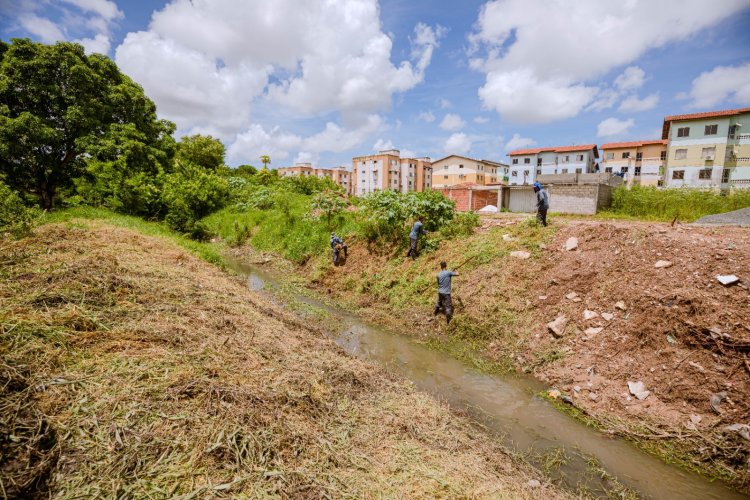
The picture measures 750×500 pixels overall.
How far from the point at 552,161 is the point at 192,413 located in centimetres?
5749

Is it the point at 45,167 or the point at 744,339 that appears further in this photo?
the point at 45,167

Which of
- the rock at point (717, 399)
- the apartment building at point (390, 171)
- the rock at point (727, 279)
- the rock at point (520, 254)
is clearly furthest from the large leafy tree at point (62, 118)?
the apartment building at point (390, 171)

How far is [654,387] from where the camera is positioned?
18.0 feet

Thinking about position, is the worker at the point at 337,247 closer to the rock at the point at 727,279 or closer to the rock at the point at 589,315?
the rock at the point at 589,315

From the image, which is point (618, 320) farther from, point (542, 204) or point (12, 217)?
point (12, 217)

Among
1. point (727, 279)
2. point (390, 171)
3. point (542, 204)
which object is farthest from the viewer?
point (390, 171)

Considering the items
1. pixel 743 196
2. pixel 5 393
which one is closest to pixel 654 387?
pixel 5 393

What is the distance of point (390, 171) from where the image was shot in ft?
215

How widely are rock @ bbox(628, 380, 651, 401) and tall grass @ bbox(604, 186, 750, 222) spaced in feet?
42.7

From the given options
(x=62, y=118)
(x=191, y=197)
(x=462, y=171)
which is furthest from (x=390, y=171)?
(x=62, y=118)

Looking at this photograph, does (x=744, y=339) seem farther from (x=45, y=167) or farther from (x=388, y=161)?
(x=388, y=161)

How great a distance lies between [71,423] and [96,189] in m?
19.7

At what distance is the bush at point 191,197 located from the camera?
20.5 m

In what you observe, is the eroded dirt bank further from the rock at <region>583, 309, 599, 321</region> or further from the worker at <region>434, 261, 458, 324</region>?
the worker at <region>434, 261, 458, 324</region>
